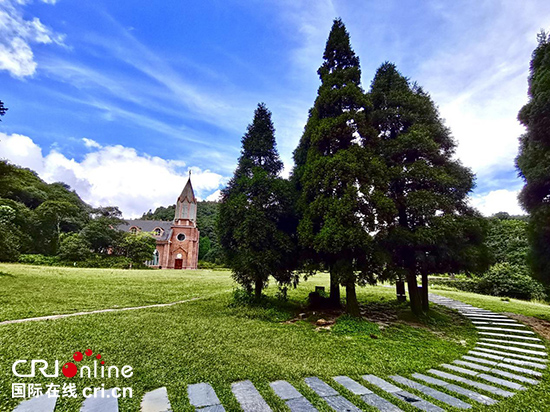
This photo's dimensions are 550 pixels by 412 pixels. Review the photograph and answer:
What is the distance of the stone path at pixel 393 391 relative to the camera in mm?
2658

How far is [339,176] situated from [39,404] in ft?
22.9

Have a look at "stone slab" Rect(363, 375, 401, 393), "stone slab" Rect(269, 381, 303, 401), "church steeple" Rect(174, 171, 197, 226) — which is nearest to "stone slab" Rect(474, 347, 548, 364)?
"stone slab" Rect(363, 375, 401, 393)

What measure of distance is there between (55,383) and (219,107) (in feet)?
34.1

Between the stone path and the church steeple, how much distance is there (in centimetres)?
3363

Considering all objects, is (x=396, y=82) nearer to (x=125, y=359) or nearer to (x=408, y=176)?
(x=408, y=176)

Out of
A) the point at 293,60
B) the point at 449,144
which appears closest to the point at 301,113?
the point at 293,60

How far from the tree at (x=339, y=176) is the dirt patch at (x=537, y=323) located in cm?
500

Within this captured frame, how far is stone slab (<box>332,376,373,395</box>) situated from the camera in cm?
320

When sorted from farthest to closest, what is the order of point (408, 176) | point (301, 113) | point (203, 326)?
point (301, 113)
point (408, 176)
point (203, 326)

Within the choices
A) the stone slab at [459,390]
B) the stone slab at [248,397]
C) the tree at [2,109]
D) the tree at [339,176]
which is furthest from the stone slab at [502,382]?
the tree at [2,109]

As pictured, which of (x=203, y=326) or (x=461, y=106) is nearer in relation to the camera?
(x=203, y=326)

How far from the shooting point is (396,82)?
9.15 m

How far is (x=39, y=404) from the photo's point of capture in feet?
8.32

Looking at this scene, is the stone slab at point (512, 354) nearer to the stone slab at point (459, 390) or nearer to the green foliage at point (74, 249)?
the stone slab at point (459, 390)
